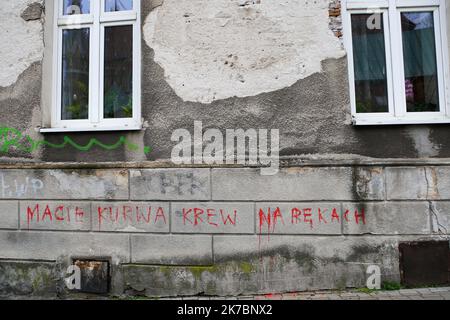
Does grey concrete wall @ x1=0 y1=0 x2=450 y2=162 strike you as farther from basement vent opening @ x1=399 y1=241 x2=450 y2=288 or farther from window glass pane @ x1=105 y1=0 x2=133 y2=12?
basement vent opening @ x1=399 y1=241 x2=450 y2=288

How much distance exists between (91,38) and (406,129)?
398cm

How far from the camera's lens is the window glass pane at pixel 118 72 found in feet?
15.1

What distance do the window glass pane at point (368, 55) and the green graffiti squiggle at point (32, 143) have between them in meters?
2.68

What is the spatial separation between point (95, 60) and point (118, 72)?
1.10ft

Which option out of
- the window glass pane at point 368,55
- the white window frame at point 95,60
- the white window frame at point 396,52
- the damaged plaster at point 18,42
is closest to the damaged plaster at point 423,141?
the white window frame at point 396,52

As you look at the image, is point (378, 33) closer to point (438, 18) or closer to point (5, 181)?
point (438, 18)

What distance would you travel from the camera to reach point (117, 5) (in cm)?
470

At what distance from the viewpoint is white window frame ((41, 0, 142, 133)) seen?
14.8ft

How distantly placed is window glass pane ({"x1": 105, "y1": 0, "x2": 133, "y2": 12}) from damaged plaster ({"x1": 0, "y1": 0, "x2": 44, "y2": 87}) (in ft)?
2.75

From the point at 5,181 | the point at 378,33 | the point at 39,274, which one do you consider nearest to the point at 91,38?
the point at 5,181

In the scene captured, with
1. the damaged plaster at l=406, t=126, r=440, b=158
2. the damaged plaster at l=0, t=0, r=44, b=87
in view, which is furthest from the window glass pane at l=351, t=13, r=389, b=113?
the damaged plaster at l=0, t=0, r=44, b=87

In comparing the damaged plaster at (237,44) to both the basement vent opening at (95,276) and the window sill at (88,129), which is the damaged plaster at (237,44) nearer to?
the window sill at (88,129)

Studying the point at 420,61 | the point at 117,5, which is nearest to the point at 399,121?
the point at 420,61

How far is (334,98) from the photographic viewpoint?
4.20 meters
